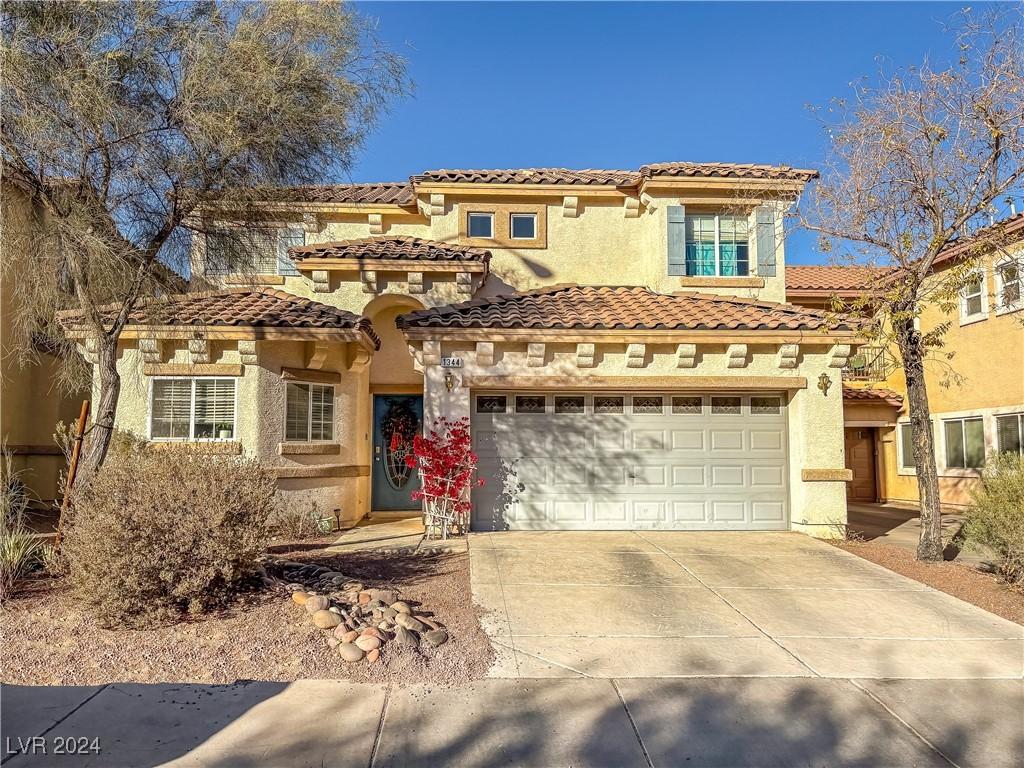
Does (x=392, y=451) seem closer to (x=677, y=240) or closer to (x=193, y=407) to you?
(x=193, y=407)

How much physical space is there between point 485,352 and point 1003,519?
22.9 ft

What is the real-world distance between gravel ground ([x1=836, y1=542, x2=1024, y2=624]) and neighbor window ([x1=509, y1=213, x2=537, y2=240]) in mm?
8190

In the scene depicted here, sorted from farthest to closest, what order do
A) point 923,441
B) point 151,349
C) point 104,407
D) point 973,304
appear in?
point 973,304
point 151,349
point 923,441
point 104,407

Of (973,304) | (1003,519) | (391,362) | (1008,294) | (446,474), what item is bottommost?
(1003,519)

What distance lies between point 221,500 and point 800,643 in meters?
5.24

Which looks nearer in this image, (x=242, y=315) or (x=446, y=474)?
(x=446, y=474)

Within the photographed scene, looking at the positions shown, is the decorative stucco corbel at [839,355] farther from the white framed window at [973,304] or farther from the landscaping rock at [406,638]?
the landscaping rock at [406,638]

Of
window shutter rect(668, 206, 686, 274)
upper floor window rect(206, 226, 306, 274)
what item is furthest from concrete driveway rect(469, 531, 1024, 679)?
window shutter rect(668, 206, 686, 274)

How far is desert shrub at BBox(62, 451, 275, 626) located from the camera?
5559 millimetres

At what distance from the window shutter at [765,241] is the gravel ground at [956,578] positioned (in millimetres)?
5535

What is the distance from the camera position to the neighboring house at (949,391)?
1369cm

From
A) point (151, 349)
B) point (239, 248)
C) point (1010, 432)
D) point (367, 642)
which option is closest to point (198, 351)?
point (151, 349)

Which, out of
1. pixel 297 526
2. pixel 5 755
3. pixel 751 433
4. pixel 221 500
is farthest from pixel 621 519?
pixel 5 755

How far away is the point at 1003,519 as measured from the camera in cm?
751
